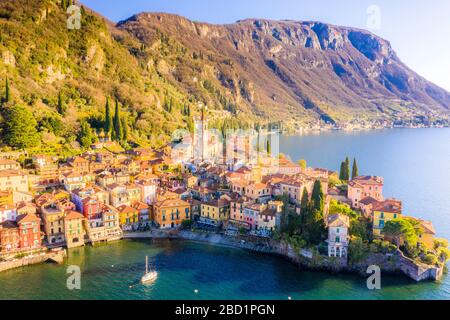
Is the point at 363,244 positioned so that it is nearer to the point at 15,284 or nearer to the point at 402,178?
the point at 15,284

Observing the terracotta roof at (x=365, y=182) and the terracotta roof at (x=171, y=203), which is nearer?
the terracotta roof at (x=171, y=203)

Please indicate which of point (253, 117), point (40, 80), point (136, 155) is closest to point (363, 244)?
point (136, 155)

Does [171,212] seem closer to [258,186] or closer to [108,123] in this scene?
[258,186]

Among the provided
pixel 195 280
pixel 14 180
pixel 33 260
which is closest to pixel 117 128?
pixel 14 180

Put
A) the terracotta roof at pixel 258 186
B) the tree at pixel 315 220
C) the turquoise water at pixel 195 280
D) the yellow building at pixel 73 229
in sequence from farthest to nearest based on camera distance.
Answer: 1. the terracotta roof at pixel 258 186
2. the yellow building at pixel 73 229
3. the tree at pixel 315 220
4. the turquoise water at pixel 195 280

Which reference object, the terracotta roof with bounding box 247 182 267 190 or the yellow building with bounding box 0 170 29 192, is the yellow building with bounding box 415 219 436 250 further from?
the yellow building with bounding box 0 170 29 192

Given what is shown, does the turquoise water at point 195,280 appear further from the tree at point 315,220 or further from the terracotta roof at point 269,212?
the terracotta roof at point 269,212

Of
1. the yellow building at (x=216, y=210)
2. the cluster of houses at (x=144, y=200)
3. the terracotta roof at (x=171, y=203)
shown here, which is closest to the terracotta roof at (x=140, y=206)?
the cluster of houses at (x=144, y=200)
